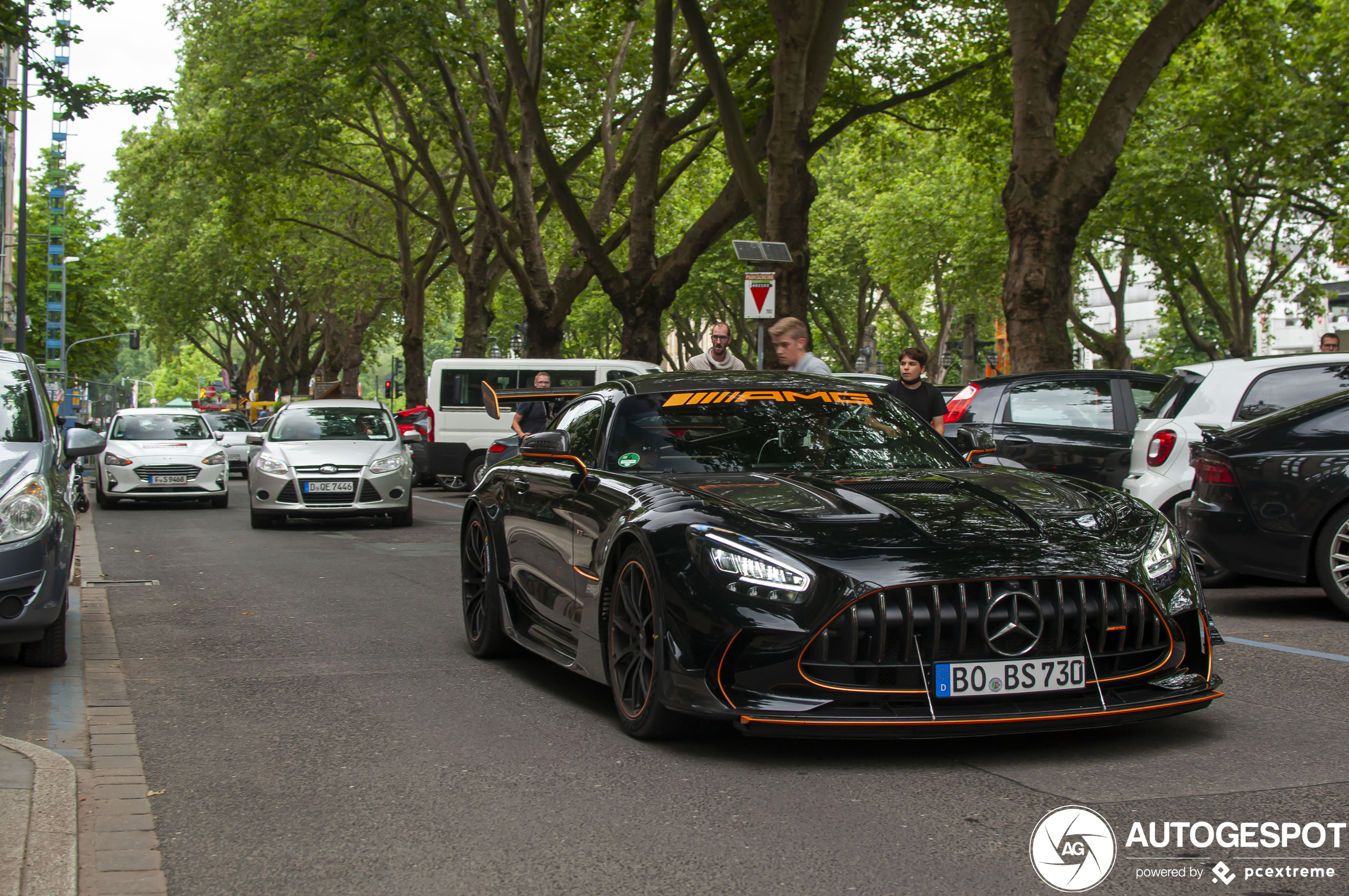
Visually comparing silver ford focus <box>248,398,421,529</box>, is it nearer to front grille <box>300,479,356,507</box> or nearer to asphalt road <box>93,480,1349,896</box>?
front grille <box>300,479,356,507</box>

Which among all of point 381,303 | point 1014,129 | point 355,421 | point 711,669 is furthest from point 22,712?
point 381,303

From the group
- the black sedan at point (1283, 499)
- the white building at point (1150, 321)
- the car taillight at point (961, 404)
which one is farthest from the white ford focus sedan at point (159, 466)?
the white building at point (1150, 321)

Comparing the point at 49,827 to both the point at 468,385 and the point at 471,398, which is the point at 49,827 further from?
the point at 468,385

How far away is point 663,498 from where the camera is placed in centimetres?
554

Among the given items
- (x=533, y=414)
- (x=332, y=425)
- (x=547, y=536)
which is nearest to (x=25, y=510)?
(x=547, y=536)

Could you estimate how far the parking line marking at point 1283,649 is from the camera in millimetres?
7141

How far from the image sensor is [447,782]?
4.89m

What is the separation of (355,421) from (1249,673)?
1417cm

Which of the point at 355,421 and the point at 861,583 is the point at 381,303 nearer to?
the point at 355,421

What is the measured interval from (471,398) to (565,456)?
18.8m

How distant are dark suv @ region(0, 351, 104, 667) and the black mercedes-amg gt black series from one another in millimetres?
2705

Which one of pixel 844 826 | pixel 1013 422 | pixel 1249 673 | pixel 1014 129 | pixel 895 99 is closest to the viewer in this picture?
pixel 844 826

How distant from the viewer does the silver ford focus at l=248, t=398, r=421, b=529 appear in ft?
57.4

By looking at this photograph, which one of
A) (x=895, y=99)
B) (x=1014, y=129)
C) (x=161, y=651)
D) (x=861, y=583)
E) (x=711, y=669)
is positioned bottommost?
(x=161, y=651)
